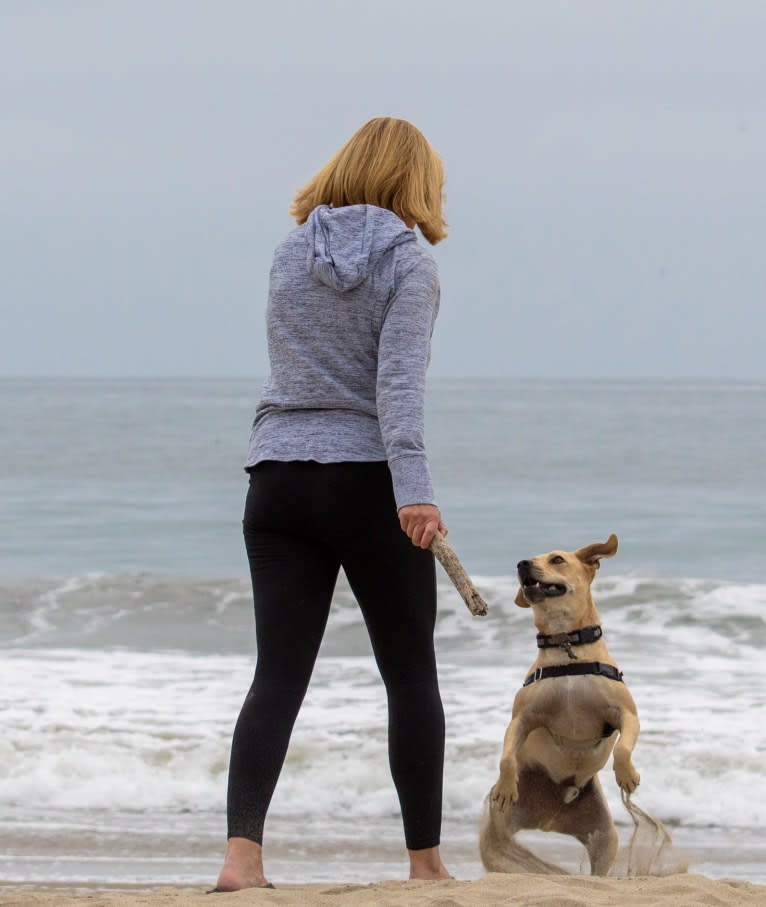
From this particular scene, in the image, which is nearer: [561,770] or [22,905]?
[22,905]

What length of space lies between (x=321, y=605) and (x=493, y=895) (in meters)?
0.76

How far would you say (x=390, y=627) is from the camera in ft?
10.2

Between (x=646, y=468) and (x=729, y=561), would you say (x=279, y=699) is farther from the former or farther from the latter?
(x=646, y=468)

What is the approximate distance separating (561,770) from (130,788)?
2456 mm

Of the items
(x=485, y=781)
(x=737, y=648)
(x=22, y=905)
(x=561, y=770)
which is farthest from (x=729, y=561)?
(x=22, y=905)

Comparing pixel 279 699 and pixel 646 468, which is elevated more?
pixel 279 699

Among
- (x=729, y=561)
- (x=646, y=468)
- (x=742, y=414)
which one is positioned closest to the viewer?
(x=729, y=561)

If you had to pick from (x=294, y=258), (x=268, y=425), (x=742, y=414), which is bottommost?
(x=742, y=414)

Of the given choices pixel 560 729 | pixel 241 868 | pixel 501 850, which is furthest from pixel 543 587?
pixel 241 868

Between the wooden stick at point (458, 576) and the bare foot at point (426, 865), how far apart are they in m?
0.70

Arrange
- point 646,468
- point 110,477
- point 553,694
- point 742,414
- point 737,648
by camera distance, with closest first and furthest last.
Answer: point 553,694 < point 737,648 < point 110,477 < point 646,468 < point 742,414

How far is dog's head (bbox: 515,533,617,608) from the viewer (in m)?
3.56

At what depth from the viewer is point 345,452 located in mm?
3031

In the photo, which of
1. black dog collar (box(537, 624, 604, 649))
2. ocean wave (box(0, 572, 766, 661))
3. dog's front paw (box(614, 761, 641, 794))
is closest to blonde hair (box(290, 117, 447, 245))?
black dog collar (box(537, 624, 604, 649))
